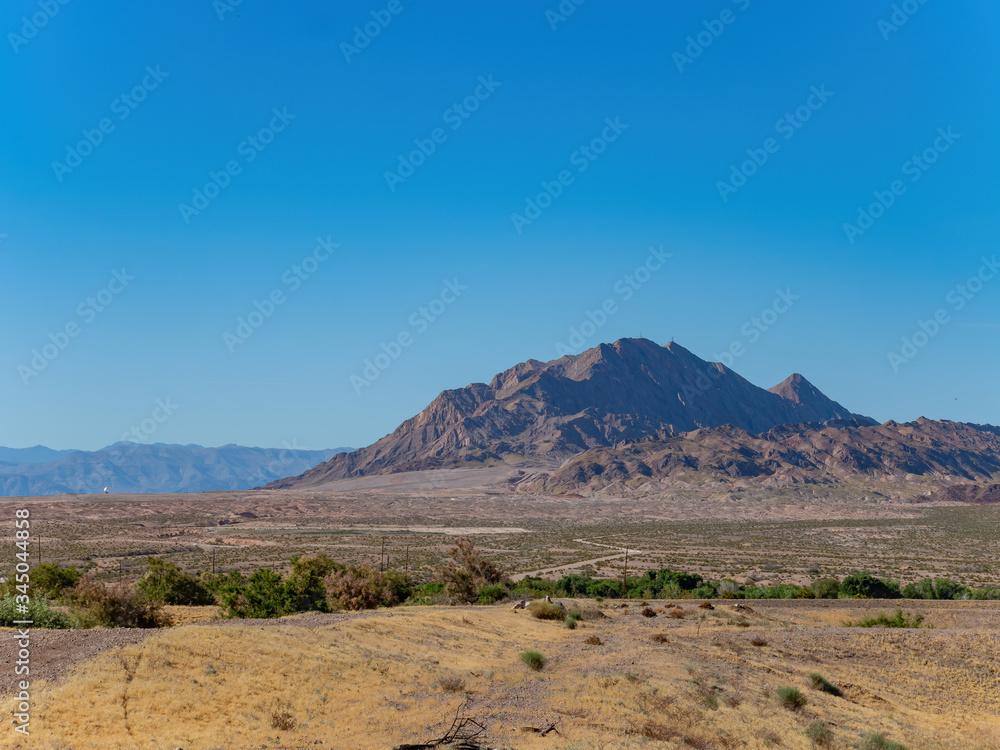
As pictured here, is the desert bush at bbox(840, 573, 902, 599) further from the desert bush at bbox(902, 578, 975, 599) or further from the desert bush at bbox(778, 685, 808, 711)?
the desert bush at bbox(778, 685, 808, 711)

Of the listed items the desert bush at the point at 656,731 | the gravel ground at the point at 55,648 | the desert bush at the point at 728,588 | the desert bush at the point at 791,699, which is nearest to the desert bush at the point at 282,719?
the gravel ground at the point at 55,648

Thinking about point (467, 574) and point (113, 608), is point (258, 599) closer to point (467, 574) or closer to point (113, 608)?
point (113, 608)

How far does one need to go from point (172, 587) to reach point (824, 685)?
Result: 26.5 m

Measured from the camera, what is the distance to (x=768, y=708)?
1719 cm

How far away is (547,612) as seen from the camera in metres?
29.0

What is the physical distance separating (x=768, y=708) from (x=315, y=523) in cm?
10030

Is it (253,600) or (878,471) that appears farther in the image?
(878,471)

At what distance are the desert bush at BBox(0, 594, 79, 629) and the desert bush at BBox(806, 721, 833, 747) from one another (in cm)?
1980

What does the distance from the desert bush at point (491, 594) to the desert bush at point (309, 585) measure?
7.43m

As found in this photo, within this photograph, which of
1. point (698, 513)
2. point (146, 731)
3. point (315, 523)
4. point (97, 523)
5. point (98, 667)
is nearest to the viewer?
point (146, 731)

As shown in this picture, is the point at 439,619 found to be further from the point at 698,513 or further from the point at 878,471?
the point at 878,471

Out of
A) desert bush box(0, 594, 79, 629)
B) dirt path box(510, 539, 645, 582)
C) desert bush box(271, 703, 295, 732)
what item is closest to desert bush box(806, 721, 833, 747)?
desert bush box(271, 703, 295, 732)

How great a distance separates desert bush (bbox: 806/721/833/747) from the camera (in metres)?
15.4

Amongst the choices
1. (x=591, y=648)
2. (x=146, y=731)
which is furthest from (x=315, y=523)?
(x=146, y=731)
